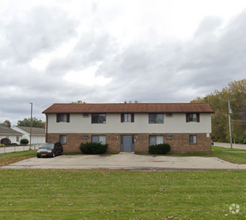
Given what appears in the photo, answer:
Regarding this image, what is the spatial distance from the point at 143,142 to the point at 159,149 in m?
→ 2.36

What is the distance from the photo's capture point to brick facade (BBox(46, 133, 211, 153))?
29.6 metres

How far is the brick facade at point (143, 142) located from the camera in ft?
97.0

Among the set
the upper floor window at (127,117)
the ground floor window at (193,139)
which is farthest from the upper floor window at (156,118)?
the ground floor window at (193,139)

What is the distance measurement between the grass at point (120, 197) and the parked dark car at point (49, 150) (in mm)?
12026

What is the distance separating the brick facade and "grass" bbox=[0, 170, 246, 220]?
53.9 ft

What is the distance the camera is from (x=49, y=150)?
25.6 metres

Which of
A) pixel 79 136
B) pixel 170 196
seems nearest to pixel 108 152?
pixel 79 136

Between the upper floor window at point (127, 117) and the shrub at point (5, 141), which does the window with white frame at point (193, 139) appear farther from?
the shrub at point (5, 141)

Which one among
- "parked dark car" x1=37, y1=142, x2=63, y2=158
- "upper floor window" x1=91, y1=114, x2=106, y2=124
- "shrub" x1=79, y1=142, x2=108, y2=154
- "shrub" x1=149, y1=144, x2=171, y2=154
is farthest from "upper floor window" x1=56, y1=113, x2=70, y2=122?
"shrub" x1=149, y1=144, x2=171, y2=154

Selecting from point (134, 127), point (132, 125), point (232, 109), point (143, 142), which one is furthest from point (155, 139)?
point (232, 109)

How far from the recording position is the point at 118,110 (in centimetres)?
3092

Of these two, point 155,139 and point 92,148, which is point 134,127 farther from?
point 92,148

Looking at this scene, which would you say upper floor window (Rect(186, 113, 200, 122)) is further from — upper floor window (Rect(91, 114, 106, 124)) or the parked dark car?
the parked dark car

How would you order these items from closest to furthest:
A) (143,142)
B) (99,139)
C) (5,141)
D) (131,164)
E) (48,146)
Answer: (131,164) < (48,146) < (143,142) < (99,139) < (5,141)
